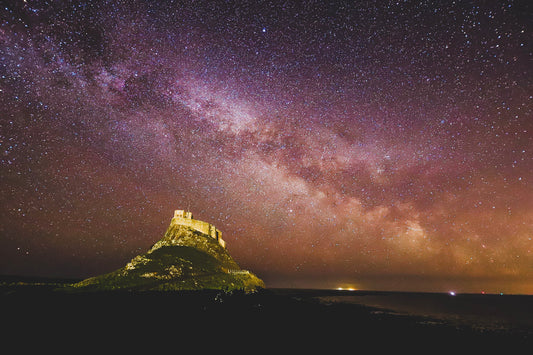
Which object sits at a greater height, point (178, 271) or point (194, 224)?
point (194, 224)

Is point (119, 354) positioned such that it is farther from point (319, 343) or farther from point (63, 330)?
point (319, 343)

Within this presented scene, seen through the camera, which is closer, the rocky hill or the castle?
the rocky hill

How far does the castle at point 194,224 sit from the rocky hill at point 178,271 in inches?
122

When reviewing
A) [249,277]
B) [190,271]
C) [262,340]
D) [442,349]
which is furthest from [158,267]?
[442,349]

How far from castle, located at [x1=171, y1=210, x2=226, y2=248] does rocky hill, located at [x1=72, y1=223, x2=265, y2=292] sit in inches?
122

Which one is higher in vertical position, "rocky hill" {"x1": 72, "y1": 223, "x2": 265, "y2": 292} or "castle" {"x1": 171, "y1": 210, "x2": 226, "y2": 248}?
"castle" {"x1": 171, "y1": 210, "x2": 226, "y2": 248}

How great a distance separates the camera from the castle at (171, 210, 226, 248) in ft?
363

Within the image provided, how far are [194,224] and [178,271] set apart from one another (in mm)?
46067

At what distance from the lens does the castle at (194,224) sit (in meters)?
111

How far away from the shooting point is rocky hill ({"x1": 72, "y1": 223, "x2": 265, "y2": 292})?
181 ft

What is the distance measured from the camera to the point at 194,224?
11262 centimetres

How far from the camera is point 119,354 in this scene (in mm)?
10305

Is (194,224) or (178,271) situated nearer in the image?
(178,271)

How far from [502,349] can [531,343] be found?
22.5 ft
